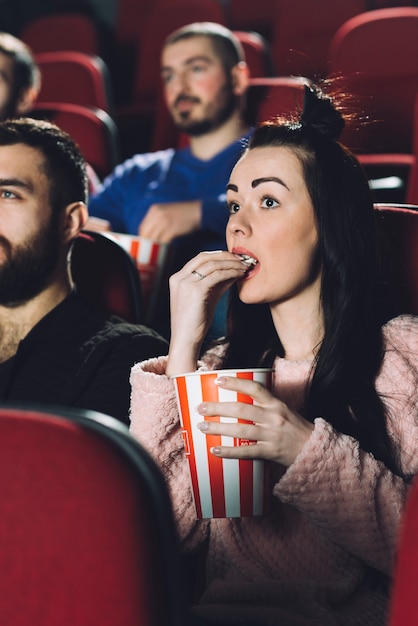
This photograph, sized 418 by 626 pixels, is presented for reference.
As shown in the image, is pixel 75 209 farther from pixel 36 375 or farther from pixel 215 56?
pixel 215 56

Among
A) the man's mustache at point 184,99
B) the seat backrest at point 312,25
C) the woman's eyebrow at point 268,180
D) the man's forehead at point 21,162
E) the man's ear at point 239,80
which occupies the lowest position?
the woman's eyebrow at point 268,180

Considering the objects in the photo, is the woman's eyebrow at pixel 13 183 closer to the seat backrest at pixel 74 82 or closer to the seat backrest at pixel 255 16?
the seat backrest at pixel 74 82

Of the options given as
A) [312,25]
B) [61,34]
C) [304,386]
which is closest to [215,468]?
[304,386]

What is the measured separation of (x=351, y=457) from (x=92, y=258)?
0.48m

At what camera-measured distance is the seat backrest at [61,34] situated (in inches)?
118

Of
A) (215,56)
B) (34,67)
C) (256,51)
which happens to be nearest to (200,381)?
(215,56)

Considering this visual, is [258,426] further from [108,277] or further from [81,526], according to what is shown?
[108,277]

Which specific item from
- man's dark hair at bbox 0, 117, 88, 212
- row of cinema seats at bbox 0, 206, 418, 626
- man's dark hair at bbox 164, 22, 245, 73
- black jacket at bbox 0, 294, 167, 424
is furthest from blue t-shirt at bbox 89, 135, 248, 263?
row of cinema seats at bbox 0, 206, 418, 626

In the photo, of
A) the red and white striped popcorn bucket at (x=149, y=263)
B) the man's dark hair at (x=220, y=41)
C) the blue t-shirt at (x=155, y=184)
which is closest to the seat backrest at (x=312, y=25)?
the man's dark hair at (x=220, y=41)

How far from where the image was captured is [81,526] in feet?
1.40

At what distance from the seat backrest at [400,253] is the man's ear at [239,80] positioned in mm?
991

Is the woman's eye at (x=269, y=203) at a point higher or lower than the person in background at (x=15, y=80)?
lower

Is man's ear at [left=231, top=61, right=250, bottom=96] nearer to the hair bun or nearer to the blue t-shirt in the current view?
the blue t-shirt

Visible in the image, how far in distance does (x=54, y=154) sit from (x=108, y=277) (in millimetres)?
162
